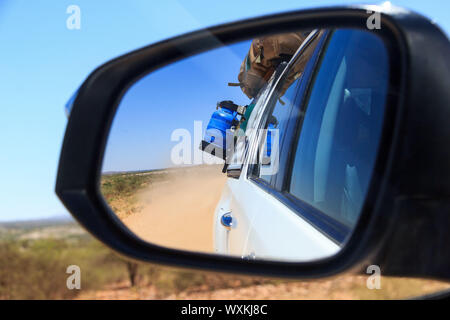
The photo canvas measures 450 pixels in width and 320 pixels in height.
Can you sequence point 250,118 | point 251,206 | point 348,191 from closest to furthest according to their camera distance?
point 348,191 → point 251,206 → point 250,118

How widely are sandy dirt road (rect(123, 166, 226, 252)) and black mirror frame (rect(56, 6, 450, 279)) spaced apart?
1800 millimetres

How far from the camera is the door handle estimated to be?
271 centimetres

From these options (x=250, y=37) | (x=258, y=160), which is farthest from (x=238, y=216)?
(x=250, y=37)

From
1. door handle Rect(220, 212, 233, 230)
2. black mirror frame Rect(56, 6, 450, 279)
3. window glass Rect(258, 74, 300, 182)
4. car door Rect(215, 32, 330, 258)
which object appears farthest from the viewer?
door handle Rect(220, 212, 233, 230)

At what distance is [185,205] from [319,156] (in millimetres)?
6119

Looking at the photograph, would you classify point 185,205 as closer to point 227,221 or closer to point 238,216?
point 227,221

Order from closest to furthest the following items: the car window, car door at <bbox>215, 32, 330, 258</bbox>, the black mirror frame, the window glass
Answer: the black mirror frame, the car window, car door at <bbox>215, 32, 330, 258</bbox>, the window glass

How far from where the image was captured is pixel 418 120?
75 cm

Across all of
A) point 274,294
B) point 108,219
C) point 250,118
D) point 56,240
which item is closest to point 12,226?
point 56,240

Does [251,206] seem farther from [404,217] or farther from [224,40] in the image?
[404,217]

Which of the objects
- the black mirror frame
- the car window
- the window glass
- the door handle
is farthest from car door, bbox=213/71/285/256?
the black mirror frame

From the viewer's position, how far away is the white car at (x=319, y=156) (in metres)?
1.27

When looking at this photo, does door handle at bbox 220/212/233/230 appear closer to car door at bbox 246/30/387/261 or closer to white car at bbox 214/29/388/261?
white car at bbox 214/29/388/261
